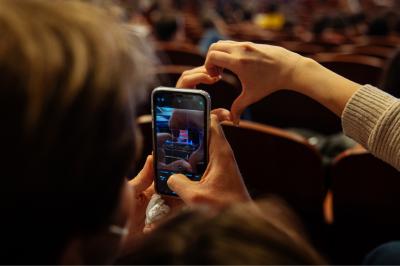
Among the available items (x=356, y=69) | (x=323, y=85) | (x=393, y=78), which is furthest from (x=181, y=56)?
(x=323, y=85)

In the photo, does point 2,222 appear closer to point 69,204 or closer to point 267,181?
point 69,204

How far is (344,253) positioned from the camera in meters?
1.51

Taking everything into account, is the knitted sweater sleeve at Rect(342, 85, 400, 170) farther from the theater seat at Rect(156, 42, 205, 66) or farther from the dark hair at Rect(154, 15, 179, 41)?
the dark hair at Rect(154, 15, 179, 41)

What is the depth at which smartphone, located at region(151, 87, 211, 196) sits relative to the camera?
76 centimetres

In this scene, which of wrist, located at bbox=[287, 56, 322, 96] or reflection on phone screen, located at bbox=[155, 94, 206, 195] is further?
wrist, located at bbox=[287, 56, 322, 96]

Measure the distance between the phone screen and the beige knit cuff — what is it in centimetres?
30

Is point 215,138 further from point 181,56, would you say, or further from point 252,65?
point 181,56

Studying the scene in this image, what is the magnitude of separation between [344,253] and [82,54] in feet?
4.23

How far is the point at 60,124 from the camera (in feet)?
1.30

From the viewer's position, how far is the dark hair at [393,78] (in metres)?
1.59

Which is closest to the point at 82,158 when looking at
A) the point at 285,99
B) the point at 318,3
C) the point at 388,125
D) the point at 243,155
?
the point at 388,125

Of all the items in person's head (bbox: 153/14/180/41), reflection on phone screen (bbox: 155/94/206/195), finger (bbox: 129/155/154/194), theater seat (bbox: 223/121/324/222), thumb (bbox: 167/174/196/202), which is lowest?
person's head (bbox: 153/14/180/41)

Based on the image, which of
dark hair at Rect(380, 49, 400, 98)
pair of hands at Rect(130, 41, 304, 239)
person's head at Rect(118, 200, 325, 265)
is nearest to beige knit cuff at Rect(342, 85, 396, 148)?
pair of hands at Rect(130, 41, 304, 239)

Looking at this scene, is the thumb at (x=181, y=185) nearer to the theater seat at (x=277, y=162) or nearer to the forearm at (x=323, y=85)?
the forearm at (x=323, y=85)
